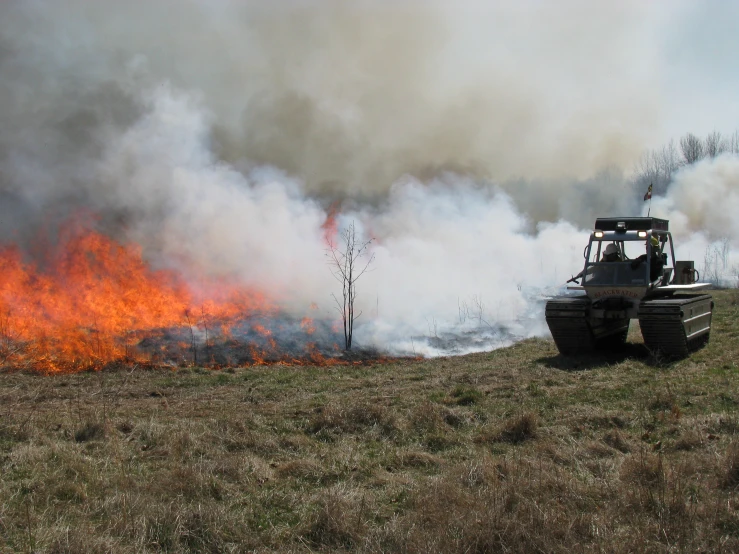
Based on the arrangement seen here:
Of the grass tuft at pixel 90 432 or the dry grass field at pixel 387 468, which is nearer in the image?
the dry grass field at pixel 387 468

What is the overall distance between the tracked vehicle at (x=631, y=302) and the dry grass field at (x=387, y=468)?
137 centimetres

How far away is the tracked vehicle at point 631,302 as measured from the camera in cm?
1209

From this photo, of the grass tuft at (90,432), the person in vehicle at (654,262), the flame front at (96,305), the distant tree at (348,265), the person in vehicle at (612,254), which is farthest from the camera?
the distant tree at (348,265)

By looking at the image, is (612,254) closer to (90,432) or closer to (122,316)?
(90,432)

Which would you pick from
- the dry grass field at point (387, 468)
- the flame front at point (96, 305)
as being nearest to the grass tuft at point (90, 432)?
the dry grass field at point (387, 468)

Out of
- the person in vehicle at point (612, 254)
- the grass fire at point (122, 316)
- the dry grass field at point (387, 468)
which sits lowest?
the dry grass field at point (387, 468)

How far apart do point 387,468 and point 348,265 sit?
16.9 meters

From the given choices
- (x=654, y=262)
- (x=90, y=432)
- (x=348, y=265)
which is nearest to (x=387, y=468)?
(x=90, y=432)

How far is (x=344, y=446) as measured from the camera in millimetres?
6977

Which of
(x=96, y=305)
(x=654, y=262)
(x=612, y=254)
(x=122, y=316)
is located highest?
(x=612, y=254)

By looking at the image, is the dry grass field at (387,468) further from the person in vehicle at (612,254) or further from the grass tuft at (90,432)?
the person in vehicle at (612,254)

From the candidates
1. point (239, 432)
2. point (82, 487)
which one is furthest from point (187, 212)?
point (82, 487)

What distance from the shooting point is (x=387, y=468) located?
6.20 m

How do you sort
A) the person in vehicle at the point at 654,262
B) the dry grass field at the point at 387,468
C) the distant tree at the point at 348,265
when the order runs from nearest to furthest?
the dry grass field at the point at 387,468 → the person in vehicle at the point at 654,262 → the distant tree at the point at 348,265
